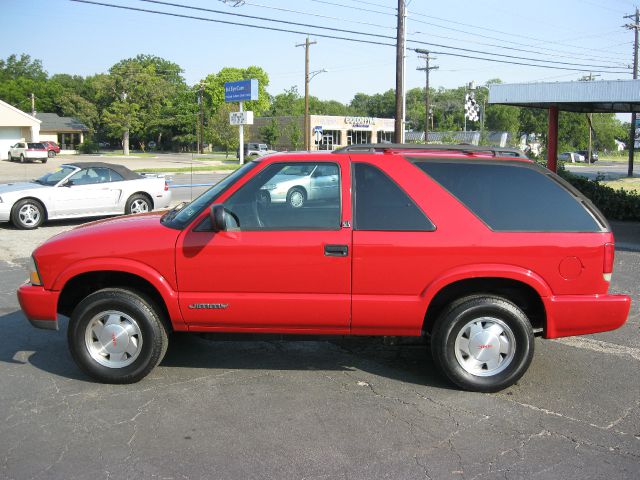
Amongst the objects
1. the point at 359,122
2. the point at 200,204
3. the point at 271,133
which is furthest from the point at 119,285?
A: the point at 359,122

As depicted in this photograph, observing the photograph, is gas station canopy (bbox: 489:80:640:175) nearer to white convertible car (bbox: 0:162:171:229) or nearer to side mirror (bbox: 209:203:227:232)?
white convertible car (bbox: 0:162:171:229)

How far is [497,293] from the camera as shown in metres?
4.82

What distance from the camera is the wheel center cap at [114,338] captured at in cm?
473

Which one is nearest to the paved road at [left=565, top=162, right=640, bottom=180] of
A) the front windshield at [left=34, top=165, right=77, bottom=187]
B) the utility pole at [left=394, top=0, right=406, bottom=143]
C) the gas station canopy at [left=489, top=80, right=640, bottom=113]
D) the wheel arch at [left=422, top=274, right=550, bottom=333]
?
the utility pole at [left=394, top=0, right=406, bottom=143]

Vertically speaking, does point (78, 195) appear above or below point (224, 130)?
below

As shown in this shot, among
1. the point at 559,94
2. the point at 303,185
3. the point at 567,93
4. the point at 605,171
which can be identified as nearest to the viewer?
the point at 303,185

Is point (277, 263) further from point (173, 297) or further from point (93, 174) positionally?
point (93, 174)

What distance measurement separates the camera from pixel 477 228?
454 cm

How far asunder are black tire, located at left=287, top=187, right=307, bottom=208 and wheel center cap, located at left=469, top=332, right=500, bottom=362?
5.44ft

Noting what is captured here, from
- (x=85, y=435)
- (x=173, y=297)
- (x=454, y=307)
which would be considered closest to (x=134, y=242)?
(x=173, y=297)

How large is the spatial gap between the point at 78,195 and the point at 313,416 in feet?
35.8

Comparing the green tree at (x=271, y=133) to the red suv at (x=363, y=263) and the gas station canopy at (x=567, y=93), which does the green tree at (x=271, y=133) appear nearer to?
the gas station canopy at (x=567, y=93)

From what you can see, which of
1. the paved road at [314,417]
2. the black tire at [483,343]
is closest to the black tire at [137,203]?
A: the paved road at [314,417]

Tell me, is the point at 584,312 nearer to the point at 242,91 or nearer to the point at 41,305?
the point at 41,305
